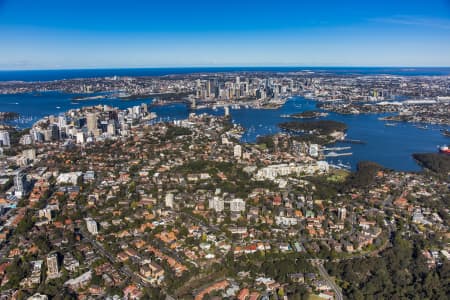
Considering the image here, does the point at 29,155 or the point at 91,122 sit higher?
the point at 91,122

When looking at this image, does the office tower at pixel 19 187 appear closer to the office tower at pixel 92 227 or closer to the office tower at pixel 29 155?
the office tower at pixel 92 227

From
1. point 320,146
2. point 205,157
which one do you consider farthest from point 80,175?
point 320,146

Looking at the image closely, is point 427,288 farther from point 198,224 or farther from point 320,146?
point 320,146

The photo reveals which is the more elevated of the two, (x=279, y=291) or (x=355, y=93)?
(x=355, y=93)

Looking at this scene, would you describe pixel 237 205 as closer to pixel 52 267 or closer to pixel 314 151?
pixel 52 267

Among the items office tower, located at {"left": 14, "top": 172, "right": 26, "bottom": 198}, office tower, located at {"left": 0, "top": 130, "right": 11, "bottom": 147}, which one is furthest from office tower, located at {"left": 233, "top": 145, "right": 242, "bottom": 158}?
office tower, located at {"left": 0, "top": 130, "right": 11, "bottom": 147}

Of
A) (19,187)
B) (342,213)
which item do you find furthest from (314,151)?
(19,187)
